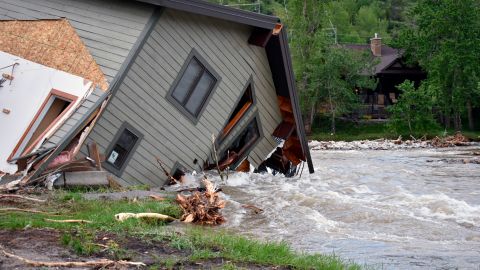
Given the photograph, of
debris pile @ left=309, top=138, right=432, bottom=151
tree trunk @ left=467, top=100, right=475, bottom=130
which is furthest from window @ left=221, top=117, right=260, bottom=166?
tree trunk @ left=467, top=100, right=475, bottom=130

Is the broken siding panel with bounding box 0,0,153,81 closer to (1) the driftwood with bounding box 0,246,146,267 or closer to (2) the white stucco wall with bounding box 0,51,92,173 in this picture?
(2) the white stucco wall with bounding box 0,51,92,173

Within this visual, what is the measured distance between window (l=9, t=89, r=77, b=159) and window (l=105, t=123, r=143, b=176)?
123 centimetres

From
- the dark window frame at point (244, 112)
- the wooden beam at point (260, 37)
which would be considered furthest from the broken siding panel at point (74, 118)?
the wooden beam at point (260, 37)

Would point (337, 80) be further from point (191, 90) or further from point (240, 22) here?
point (191, 90)

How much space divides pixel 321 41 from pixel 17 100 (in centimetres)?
4134

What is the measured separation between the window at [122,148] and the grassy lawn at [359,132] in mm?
33791

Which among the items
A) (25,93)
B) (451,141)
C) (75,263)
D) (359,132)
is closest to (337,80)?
(359,132)

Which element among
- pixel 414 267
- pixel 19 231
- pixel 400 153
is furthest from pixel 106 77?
pixel 400 153

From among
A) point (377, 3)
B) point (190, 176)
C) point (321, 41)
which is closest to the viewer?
point (190, 176)

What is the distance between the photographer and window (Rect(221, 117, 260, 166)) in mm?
19859

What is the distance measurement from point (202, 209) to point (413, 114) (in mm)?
38862

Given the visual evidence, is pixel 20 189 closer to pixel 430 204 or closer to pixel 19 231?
pixel 19 231

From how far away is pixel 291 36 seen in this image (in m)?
57.3

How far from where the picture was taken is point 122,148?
16.1 metres
